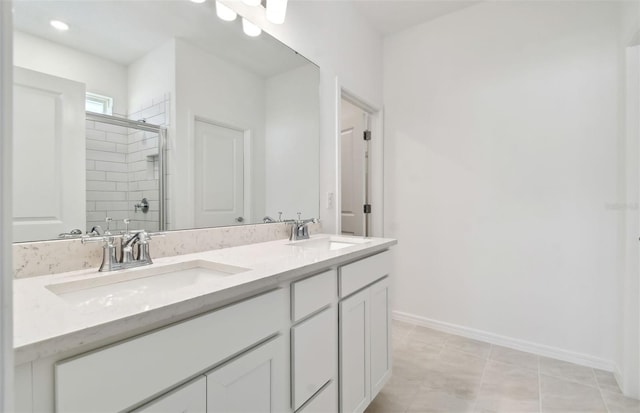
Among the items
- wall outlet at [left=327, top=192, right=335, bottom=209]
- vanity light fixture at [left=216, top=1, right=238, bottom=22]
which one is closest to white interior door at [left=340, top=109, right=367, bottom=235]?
wall outlet at [left=327, top=192, right=335, bottom=209]

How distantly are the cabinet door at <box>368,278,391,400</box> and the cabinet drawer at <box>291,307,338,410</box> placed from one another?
34cm

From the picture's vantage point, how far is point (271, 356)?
0.92 meters

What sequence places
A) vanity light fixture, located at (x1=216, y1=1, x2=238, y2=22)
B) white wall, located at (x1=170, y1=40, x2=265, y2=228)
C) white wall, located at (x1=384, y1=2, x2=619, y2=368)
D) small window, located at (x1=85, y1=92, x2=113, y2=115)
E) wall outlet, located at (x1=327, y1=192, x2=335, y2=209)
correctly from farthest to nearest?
wall outlet, located at (x1=327, y1=192, x2=335, y2=209), white wall, located at (x1=384, y1=2, x2=619, y2=368), vanity light fixture, located at (x1=216, y1=1, x2=238, y2=22), white wall, located at (x1=170, y1=40, x2=265, y2=228), small window, located at (x1=85, y1=92, x2=113, y2=115)

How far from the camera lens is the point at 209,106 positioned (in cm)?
141

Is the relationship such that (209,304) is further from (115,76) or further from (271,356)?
(115,76)

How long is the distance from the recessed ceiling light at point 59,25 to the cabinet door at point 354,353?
1372mm

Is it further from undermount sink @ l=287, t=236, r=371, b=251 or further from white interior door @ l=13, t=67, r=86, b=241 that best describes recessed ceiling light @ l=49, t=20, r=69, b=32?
undermount sink @ l=287, t=236, r=371, b=251

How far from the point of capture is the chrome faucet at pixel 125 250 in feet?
3.13

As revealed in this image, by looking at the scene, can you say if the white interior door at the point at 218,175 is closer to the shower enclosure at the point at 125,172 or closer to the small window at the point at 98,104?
the shower enclosure at the point at 125,172

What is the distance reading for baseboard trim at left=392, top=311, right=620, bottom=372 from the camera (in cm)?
200

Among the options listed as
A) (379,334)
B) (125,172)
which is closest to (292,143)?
(125,172)

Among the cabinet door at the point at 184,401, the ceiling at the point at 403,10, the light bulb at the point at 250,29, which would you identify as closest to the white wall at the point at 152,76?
the light bulb at the point at 250,29

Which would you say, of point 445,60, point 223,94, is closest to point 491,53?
point 445,60

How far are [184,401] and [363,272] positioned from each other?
0.92m
